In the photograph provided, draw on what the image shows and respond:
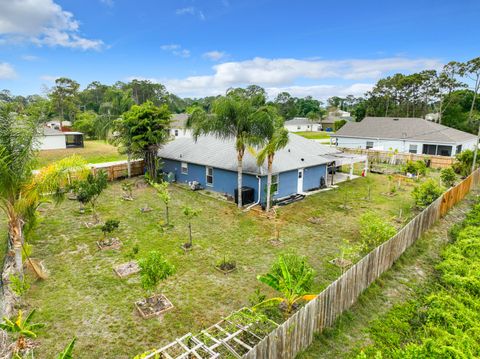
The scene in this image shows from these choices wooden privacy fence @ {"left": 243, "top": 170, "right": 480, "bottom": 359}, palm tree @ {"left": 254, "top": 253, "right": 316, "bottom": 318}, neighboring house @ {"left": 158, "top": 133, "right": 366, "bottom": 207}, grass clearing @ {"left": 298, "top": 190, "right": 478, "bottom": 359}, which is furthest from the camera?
neighboring house @ {"left": 158, "top": 133, "right": 366, "bottom": 207}

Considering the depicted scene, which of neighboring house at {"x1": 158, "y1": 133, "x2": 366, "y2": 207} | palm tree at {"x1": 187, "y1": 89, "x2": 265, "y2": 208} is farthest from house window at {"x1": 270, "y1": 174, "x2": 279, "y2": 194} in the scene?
palm tree at {"x1": 187, "y1": 89, "x2": 265, "y2": 208}

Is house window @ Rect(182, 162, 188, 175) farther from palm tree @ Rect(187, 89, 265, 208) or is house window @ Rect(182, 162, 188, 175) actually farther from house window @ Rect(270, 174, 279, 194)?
house window @ Rect(270, 174, 279, 194)

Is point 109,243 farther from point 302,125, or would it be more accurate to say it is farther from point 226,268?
point 302,125

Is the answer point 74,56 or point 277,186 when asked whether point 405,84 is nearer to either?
point 277,186

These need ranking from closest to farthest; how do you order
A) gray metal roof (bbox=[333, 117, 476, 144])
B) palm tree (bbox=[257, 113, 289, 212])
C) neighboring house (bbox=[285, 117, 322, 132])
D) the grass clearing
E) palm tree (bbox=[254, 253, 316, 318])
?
the grass clearing → palm tree (bbox=[254, 253, 316, 318]) → palm tree (bbox=[257, 113, 289, 212]) → gray metal roof (bbox=[333, 117, 476, 144]) → neighboring house (bbox=[285, 117, 322, 132])

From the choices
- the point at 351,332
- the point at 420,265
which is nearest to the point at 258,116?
the point at 420,265

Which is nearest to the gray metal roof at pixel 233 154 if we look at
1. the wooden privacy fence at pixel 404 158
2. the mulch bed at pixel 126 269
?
the mulch bed at pixel 126 269

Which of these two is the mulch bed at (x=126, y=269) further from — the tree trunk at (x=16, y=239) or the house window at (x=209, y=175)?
the house window at (x=209, y=175)
